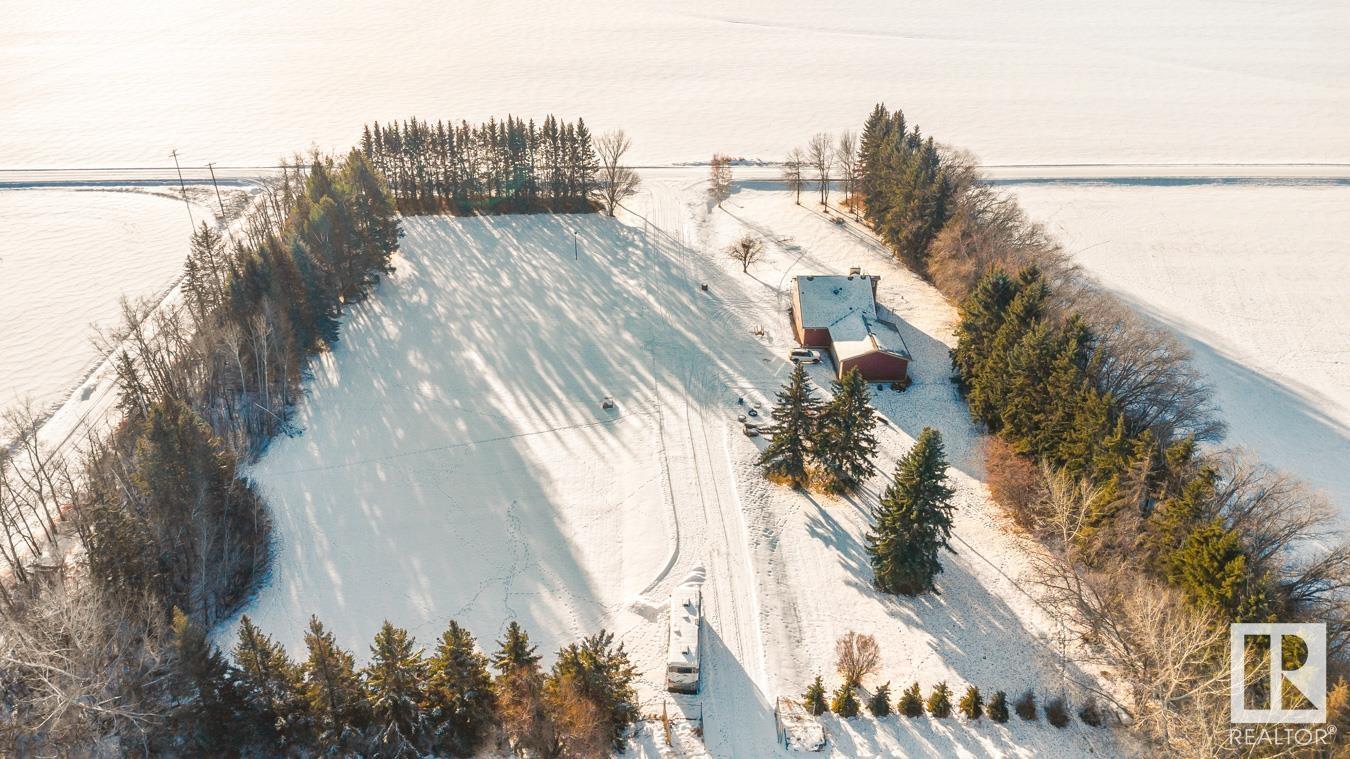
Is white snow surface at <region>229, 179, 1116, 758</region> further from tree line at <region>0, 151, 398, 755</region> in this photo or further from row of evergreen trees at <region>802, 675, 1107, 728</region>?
tree line at <region>0, 151, 398, 755</region>

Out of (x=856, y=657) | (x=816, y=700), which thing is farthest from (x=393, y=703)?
(x=856, y=657)

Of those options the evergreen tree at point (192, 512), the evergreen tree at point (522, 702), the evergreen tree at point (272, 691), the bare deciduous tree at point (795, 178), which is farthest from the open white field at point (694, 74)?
the evergreen tree at point (272, 691)

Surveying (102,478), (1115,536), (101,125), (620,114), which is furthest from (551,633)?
(101,125)

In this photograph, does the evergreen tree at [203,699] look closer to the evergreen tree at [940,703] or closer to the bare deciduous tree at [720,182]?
the evergreen tree at [940,703]

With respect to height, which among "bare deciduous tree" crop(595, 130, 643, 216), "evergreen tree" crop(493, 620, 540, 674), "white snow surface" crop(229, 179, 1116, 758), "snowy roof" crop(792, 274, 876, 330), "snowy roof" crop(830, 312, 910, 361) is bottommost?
"white snow surface" crop(229, 179, 1116, 758)

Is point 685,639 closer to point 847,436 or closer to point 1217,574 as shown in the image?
point 847,436

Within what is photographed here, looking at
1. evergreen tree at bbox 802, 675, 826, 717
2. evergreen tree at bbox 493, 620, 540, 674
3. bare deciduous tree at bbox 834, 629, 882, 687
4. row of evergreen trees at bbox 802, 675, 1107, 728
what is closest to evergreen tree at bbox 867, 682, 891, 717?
row of evergreen trees at bbox 802, 675, 1107, 728
